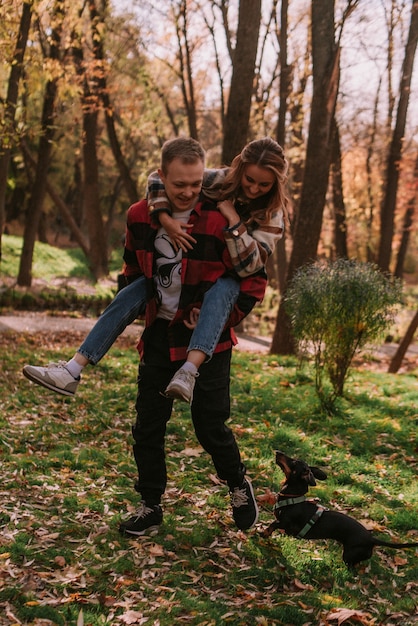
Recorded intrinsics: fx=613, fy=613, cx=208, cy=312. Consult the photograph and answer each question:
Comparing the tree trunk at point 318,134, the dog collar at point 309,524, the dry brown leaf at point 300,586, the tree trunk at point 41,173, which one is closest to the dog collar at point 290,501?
the dog collar at point 309,524

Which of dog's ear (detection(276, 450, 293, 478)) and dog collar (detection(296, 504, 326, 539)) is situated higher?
dog's ear (detection(276, 450, 293, 478))

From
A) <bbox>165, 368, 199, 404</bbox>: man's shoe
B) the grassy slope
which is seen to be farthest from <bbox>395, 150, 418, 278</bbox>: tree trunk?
<bbox>165, 368, 199, 404</bbox>: man's shoe

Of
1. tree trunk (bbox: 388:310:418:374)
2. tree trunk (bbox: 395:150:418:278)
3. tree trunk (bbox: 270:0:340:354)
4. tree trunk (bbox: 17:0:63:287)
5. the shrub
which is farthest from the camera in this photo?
tree trunk (bbox: 395:150:418:278)

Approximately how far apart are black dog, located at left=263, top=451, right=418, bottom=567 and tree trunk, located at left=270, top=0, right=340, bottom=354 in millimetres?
6250

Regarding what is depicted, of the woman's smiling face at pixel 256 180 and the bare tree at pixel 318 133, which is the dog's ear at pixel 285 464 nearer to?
the woman's smiling face at pixel 256 180

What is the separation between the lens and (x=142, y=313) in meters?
3.75

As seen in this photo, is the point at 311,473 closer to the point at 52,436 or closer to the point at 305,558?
the point at 305,558

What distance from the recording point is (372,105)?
22328 mm

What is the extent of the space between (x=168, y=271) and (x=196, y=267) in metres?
0.17

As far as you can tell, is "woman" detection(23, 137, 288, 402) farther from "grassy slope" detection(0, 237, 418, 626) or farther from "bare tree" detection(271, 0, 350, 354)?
"bare tree" detection(271, 0, 350, 354)

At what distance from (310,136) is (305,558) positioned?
25.6 feet

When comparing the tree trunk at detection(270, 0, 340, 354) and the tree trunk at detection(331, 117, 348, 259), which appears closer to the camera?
the tree trunk at detection(270, 0, 340, 354)

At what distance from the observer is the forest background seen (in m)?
10.1

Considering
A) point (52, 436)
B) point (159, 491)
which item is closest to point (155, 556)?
point (159, 491)
